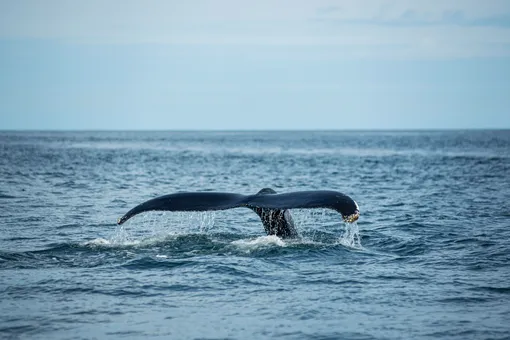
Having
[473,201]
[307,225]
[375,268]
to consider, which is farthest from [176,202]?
[473,201]

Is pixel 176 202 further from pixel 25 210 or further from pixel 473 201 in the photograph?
pixel 473 201

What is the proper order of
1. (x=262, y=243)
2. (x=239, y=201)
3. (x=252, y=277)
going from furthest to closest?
(x=262, y=243) → (x=239, y=201) → (x=252, y=277)

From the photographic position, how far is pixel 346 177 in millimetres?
36062

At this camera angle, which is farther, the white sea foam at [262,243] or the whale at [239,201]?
the white sea foam at [262,243]

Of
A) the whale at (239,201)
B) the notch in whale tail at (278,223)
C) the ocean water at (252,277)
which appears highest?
the whale at (239,201)

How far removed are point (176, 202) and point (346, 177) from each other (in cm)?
2615

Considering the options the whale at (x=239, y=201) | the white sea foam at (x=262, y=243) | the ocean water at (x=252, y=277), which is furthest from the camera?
the white sea foam at (x=262, y=243)

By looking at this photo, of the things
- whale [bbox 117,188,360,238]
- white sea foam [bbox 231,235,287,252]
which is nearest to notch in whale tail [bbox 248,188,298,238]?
white sea foam [bbox 231,235,287,252]

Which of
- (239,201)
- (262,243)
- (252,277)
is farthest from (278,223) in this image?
(252,277)

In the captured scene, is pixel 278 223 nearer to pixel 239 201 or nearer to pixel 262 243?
pixel 262 243

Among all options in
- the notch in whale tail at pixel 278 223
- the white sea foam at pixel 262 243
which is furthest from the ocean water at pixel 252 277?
the notch in whale tail at pixel 278 223

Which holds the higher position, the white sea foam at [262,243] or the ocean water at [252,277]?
the white sea foam at [262,243]

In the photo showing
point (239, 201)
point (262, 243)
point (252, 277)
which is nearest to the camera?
point (252, 277)

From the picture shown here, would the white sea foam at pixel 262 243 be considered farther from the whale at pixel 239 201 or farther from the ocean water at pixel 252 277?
the whale at pixel 239 201
